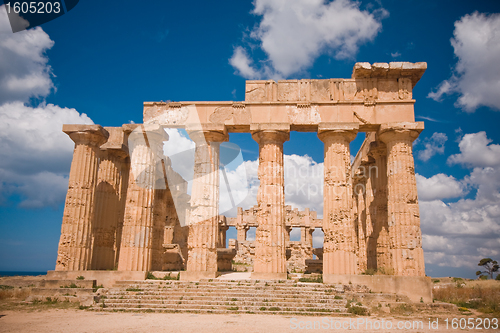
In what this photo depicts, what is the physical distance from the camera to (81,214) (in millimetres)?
18438

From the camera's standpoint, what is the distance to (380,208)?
20.9 m

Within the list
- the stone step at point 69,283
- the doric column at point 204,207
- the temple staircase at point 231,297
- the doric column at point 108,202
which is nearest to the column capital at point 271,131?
the doric column at point 204,207

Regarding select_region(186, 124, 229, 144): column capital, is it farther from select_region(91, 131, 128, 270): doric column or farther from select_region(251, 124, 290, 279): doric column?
select_region(91, 131, 128, 270): doric column

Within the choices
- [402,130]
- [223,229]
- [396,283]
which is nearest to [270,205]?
[396,283]

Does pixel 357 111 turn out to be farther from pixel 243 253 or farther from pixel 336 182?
pixel 243 253

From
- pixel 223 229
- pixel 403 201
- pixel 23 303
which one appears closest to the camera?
pixel 23 303

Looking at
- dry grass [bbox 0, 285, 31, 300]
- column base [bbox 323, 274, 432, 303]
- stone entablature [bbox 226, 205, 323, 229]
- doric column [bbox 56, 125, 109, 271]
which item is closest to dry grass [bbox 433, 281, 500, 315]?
column base [bbox 323, 274, 432, 303]

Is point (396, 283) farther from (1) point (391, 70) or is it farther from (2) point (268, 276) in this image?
(1) point (391, 70)

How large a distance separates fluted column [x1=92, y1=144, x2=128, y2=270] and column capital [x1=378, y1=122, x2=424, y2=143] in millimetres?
14740

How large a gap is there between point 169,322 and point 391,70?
50.7 ft

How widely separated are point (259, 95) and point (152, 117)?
19.0ft

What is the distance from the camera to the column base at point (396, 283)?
15.6m

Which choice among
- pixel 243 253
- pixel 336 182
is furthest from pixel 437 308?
pixel 243 253

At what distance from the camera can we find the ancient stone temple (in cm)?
1706
